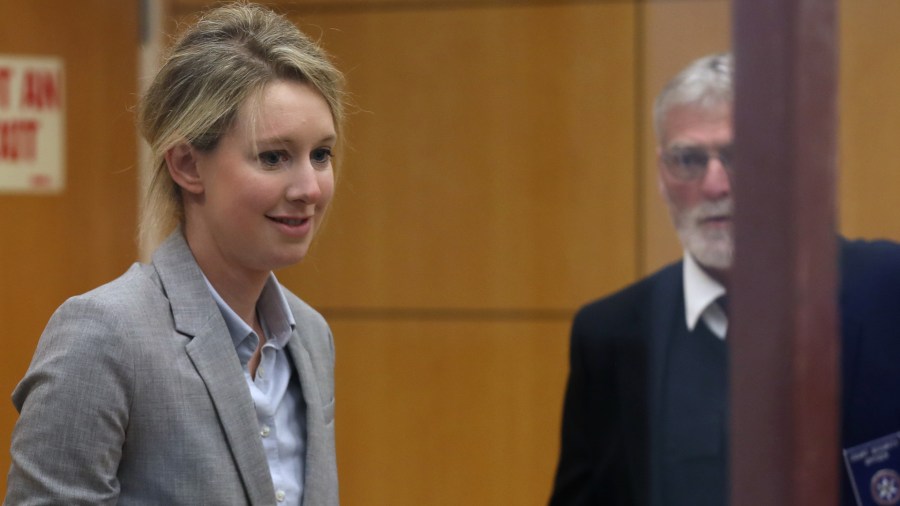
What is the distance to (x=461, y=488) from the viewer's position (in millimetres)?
3975

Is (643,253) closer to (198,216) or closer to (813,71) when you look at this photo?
(198,216)

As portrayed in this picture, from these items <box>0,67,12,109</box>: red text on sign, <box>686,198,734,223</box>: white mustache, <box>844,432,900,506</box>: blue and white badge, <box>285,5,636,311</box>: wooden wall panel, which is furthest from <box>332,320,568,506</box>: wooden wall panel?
<box>844,432,900,506</box>: blue and white badge

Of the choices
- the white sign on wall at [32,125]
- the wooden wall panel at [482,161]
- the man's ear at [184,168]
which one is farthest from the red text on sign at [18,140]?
the man's ear at [184,168]

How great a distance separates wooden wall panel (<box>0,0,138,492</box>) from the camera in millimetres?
3631

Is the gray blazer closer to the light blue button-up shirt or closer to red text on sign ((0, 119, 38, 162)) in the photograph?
the light blue button-up shirt

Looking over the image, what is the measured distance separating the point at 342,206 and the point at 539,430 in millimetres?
1006

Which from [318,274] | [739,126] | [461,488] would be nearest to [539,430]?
[461,488]

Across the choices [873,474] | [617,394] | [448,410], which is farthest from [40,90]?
[873,474]

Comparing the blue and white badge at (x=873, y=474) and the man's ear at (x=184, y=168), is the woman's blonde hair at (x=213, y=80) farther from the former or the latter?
the blue and white badge at (x=873, y=474)

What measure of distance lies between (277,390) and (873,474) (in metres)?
0.78

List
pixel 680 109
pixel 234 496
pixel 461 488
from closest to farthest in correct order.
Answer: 1. pixel 234 496
2. pixel 680 109
3. pixel 461 488

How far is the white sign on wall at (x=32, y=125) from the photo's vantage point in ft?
11.9

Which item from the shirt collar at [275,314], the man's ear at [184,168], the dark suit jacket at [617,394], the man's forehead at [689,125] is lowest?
the dark suit jacket at [617,394]

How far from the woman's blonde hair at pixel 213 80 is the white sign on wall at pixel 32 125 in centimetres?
216
